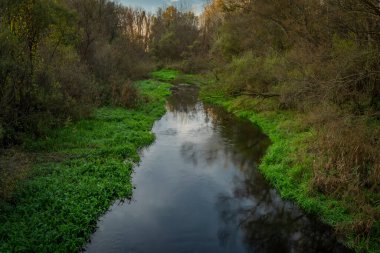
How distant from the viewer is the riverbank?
963cm

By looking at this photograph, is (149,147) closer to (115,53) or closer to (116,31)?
(115,53)

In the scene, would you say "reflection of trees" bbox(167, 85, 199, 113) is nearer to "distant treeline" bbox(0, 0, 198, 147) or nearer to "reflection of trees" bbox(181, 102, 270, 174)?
"distant treeline" bbox(0, 0, 198, 147)

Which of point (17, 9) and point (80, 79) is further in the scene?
point (80, 79)

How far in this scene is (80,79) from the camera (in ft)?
63.2

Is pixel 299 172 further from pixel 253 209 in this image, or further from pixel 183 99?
pixel 183 99

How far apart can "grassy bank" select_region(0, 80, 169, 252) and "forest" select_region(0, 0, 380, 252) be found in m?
0.04

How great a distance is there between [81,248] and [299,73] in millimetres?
16225

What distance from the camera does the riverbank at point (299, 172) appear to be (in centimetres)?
963

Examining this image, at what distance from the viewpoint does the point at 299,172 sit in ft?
43.5

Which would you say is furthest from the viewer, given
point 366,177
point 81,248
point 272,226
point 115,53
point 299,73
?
point 115,53

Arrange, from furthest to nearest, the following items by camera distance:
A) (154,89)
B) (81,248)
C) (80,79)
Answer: (154,89) → (80,79) → (81,248)

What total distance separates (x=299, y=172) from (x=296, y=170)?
14 centimetres

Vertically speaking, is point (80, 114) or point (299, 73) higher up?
point (299, 73)

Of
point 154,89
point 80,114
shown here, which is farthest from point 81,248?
point 154,89
